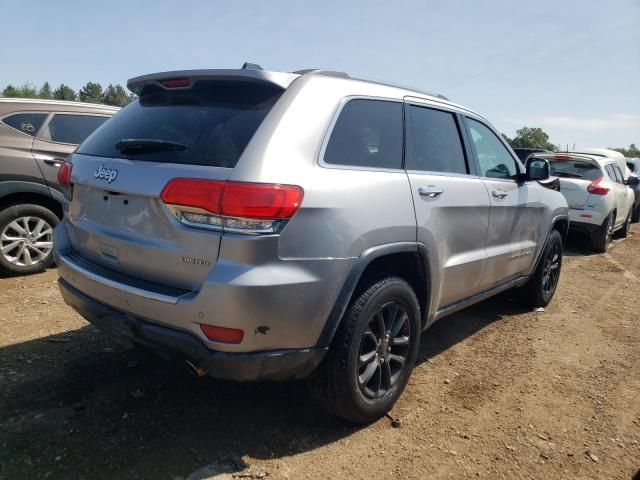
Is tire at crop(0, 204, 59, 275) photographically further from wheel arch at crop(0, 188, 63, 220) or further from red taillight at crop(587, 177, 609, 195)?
red taillight at crop(587, 177, 609, 195)

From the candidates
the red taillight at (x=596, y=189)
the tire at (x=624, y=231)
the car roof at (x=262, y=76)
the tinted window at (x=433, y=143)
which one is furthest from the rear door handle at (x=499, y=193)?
the tire at (x=624, y=231)

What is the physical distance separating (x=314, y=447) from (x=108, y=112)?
490 cm

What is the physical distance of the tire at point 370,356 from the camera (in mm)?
2484

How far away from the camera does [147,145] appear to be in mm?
2439

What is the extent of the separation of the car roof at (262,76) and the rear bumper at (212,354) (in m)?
1.25

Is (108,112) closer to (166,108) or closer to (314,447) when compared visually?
(166,108)

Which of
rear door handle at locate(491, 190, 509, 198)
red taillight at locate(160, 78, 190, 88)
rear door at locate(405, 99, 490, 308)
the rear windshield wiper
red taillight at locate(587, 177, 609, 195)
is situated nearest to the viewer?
the rear windshield wiper

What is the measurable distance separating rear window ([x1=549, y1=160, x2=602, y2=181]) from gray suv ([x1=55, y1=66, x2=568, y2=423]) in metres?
6.44

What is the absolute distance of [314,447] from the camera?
8.57 feet

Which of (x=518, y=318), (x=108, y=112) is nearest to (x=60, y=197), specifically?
(x=108, y=112)

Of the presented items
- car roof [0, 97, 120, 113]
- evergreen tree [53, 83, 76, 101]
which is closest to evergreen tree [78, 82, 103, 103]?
evergreen tree [53, 83, 76, 101]

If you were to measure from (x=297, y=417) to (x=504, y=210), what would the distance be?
7.51ft

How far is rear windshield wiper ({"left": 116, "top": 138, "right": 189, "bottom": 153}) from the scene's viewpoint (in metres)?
2.36

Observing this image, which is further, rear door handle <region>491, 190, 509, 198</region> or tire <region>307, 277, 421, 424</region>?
rear door handle <region>491, 190, 509, 198</region>
